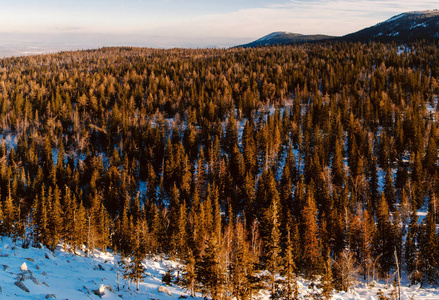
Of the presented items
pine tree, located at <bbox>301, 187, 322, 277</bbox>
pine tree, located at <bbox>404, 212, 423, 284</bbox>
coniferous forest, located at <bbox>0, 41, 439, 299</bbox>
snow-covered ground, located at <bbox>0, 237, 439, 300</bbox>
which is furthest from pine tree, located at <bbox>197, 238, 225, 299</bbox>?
pine tree, located at <bbox>404, 212, 423, 284</bbox>

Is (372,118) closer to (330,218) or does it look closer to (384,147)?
(384,147)

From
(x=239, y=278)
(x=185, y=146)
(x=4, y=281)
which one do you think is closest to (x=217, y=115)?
(x=185, y=146)

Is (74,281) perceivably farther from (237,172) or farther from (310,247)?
(237,172)

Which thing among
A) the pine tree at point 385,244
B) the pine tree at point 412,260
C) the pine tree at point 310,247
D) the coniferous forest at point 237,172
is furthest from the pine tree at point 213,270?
the pine tree at point 385,244

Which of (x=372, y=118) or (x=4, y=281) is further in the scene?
(x=372, y=118)

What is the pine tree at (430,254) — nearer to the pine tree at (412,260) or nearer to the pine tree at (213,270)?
the pine tree at (412,260)

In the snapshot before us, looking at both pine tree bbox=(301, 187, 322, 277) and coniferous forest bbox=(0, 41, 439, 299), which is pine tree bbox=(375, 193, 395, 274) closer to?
coniferous forest bbox=(0, 41, 439, 299)
